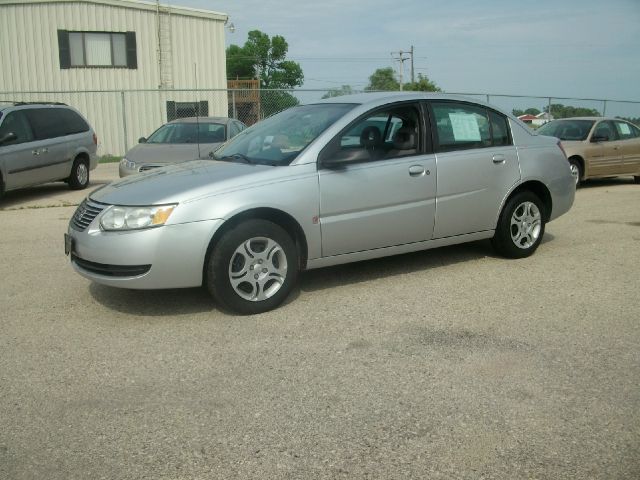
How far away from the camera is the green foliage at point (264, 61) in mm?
84375

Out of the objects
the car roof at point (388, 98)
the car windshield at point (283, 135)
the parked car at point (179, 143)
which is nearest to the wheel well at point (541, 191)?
the car roof at point (388, 98)

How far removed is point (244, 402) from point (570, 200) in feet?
15.8

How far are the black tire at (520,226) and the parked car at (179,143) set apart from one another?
19.6 feet

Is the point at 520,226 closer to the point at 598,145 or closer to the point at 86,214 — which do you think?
the point at 86,214

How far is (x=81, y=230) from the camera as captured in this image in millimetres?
5035

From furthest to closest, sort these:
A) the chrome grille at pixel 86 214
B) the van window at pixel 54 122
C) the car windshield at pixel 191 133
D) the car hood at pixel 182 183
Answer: the car windshield at pixel 191 133 < the van window at pixel 54 122 < the chrome grille at pixel 86 214 < the car hood at pixel 182 183

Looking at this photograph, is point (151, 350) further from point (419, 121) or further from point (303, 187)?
point (419, 121)

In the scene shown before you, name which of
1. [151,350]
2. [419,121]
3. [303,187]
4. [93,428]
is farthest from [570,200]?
[93,428]

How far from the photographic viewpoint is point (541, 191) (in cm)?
688

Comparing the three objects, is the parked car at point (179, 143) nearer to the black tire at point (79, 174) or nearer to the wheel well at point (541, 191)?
the black tire at point (79, 174)

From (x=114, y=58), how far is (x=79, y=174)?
45.8ft

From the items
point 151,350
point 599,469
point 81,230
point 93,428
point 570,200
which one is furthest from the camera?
point 570,200

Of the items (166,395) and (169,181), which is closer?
(166,395)

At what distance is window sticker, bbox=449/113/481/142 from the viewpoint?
20.6 feet
